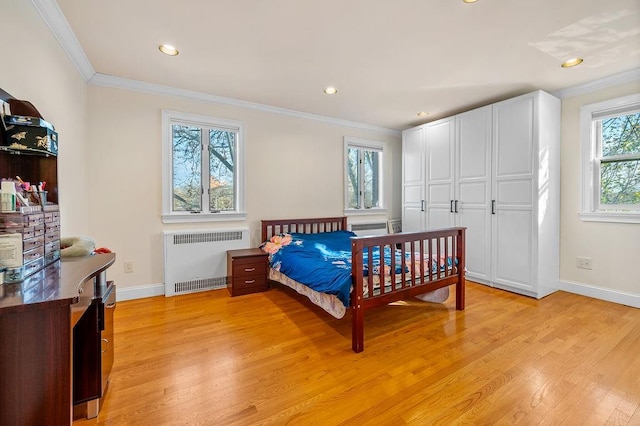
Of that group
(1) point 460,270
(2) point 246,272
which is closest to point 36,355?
(2) point 246,272

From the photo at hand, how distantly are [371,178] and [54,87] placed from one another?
4.23 metres

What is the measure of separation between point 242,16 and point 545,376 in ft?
10.6

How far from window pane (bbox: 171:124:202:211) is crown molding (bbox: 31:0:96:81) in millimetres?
946

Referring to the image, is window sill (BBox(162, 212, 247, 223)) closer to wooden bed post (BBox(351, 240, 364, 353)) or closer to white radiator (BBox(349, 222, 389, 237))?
white radiator (BBox(349, 222, 389, 237))

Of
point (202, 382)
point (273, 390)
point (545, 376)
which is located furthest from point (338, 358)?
point (545, 376)

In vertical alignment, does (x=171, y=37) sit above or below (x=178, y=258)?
above

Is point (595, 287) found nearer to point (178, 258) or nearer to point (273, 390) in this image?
point (273, 390)

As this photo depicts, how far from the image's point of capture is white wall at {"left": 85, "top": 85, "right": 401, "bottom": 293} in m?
3.01

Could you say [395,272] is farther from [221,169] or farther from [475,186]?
[221,169]

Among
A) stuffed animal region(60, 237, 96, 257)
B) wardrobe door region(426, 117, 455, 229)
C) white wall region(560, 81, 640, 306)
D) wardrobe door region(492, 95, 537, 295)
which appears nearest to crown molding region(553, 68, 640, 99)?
white wall region(560, 81, 640, 306)

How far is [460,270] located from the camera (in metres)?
2.85

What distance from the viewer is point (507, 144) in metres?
3.39

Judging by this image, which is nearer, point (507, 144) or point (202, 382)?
point (202, 382)

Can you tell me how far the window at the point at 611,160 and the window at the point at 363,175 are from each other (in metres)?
2.75
